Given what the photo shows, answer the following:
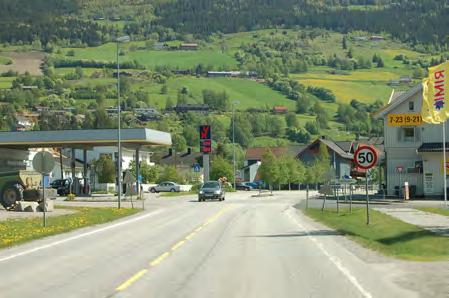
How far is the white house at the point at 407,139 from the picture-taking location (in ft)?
218

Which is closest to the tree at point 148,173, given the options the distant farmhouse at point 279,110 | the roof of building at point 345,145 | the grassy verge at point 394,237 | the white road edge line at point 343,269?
the roof of building at point 345,145

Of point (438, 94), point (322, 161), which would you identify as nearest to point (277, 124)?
point (322, 161)

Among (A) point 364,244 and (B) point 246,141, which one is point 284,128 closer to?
(B) point 246,141

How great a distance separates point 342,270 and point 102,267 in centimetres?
508

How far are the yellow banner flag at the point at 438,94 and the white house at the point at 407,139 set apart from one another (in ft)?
88.3

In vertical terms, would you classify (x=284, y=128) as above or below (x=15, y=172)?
above

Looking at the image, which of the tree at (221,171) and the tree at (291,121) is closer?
the tree at (221,171)

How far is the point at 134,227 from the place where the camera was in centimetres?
3350

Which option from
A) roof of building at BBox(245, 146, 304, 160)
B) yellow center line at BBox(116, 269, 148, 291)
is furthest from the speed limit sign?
roof of building at BBox(245, 146, 304, 160)

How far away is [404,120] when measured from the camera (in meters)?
67.5

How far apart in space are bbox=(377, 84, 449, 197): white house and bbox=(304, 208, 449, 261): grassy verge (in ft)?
103

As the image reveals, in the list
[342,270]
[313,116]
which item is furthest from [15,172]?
[313,116]

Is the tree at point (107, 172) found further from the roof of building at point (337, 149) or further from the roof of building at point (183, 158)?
the roof of building at point (183, 158)

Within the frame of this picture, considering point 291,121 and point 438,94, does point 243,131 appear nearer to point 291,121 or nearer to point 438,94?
point 291,121
